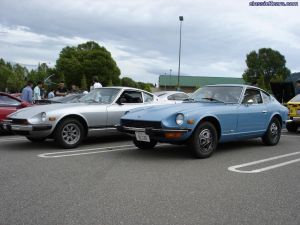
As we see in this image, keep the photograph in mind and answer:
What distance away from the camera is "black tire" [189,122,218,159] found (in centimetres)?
669

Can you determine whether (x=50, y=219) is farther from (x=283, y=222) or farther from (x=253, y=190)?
(x=253, y=190)

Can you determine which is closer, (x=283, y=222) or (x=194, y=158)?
(x=283, y=222)

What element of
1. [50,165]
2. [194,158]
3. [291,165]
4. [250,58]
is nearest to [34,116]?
[50,165]

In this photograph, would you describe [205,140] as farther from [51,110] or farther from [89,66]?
[89,66]

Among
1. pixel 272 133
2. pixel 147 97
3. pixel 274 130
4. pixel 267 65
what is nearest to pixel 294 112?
pixel 274 130

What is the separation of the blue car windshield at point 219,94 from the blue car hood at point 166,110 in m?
0.40

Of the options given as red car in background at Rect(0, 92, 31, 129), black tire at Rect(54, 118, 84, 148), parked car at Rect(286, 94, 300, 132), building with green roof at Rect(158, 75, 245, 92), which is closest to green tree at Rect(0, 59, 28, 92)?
building with green roof at Rect(158, 75, 245, 92)

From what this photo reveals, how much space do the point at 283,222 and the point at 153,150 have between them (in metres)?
4.40

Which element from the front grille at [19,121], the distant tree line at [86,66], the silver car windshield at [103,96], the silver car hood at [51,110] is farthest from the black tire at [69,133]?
the distant tree line at [86,66]

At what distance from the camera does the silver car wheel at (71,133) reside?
311 inches

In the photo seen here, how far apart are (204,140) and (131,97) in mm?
2972

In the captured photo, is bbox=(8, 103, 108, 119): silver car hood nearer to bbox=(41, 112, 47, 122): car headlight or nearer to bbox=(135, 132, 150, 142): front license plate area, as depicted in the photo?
bbox=(41, 112, 47, 122): car headlight

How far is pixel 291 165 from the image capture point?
6488 mm

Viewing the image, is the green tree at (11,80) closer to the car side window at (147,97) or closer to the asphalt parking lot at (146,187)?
the car side window at (147,97)
